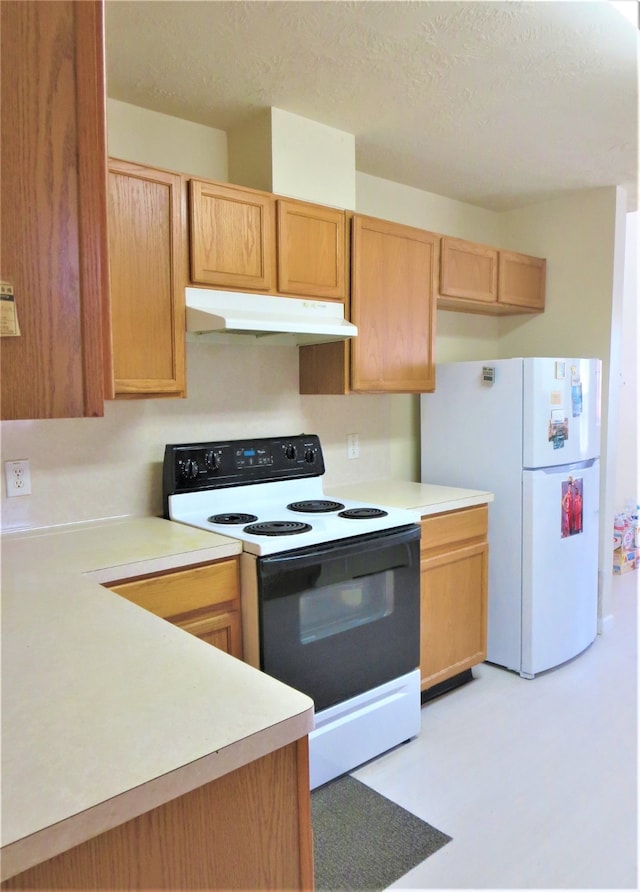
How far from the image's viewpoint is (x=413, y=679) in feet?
7.95

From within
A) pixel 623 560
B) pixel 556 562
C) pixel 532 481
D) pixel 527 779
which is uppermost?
pixel 532 481

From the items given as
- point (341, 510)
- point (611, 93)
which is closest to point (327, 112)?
point (611, 93)

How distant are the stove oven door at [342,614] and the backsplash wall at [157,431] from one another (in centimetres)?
75

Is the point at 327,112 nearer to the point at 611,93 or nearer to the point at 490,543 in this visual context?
the point at 611,93

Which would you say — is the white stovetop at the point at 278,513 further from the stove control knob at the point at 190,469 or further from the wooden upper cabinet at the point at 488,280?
the wooden upper cabinet at the point at 488,280

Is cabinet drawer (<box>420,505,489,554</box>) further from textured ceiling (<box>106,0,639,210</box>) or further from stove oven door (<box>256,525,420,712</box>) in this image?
textured ceiling (<box>106,0,639,210</box>)

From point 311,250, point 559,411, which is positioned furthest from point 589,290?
point 311,250

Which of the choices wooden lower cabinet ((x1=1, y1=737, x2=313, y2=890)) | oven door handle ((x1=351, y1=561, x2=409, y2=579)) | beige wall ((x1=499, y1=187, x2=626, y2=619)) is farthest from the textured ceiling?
wooden lower cabinet ((x1=1, y1=737, x2=313, y2=890))

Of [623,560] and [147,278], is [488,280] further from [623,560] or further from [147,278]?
[623,560]

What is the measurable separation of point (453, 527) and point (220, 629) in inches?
46.8

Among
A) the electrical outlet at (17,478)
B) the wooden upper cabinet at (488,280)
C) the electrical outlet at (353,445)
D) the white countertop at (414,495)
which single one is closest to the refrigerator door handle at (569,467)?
the white countertop at (414,495)

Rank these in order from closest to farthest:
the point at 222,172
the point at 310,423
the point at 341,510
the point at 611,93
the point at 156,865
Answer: the point at 156,865
the point at 611,93
the point at 341,510
the point at 222,172
the point at 310,423

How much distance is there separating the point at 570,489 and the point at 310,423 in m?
1.31

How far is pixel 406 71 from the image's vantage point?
6.98 ft
